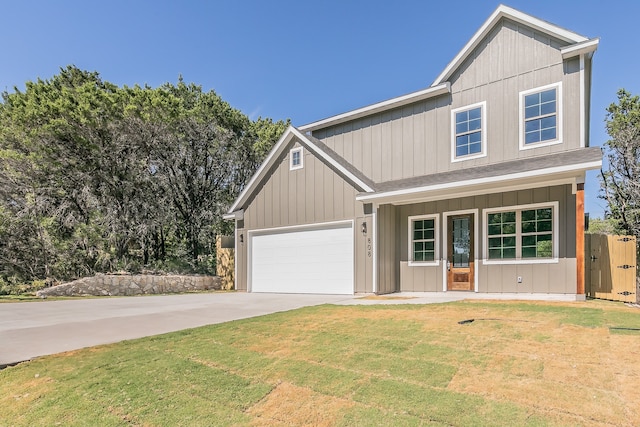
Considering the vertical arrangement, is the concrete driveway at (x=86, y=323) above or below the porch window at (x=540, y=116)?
below

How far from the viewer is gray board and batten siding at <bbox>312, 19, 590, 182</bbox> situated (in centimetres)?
955

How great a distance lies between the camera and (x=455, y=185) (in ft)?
30.6

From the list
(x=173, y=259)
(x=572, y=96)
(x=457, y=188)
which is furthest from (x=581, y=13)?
(x=173, y=259)

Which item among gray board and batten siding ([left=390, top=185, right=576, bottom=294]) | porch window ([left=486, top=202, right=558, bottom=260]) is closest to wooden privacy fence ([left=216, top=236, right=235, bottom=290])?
gray board and batten siding ([left=390, top=185, right=576, bottom=294])

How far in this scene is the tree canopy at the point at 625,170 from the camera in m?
15.2

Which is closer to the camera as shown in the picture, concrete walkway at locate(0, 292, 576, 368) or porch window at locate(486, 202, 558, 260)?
concrete walkway at locate(0, 292, 576, 368)

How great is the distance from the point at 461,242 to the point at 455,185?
6.25ft

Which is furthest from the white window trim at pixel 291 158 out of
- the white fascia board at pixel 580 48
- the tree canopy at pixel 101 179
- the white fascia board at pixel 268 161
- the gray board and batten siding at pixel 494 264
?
the white fascia board at pixel 580 48

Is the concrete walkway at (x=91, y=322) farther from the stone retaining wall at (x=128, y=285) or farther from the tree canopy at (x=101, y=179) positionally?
the tree canopy at (x=101, y=179)

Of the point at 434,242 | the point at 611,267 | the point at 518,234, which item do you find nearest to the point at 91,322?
the point at 434,242

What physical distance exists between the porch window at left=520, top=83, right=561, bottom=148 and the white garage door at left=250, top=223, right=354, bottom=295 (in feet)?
18.6

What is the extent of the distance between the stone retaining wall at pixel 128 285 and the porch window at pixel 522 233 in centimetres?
1131

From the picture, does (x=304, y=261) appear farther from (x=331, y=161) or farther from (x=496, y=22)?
Answer: (x=496, y=22)

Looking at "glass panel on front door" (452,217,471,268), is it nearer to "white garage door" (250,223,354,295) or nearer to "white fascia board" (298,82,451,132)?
"white garage door" (250,223,354,295)
